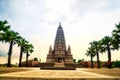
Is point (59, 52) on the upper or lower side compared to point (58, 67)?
upper

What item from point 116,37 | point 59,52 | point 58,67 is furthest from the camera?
point 59,52

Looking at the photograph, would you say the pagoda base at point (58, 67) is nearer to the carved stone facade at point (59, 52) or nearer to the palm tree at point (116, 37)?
the palm tree at point (116, 37)

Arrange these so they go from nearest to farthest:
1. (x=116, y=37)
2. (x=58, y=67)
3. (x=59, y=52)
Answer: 1. (x=116, y=37)
2. (x=58, y=67)
3. (x=59, y=52)

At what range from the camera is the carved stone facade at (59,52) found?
103312mm

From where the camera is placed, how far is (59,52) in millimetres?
104562

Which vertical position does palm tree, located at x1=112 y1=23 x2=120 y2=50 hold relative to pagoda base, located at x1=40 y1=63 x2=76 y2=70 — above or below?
above

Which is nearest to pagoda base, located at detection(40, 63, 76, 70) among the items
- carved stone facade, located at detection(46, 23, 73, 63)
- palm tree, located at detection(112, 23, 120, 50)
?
palm tree, located at detection(112, 23, 120, 50)

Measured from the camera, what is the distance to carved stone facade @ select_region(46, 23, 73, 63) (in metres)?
103

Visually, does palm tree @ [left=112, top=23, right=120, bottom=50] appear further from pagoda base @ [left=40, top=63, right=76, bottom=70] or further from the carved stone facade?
the carved stone facade

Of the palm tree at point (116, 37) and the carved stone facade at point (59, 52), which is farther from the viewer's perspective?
the carved stone facade at point (59, 52)

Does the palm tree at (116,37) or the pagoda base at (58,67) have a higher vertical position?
the palm tree at (116,37)

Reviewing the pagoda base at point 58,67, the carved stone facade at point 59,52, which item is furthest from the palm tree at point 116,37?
the carved stone facade at point 59,52

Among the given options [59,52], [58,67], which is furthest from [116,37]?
[59,52]

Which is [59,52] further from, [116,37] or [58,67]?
[116,37]
